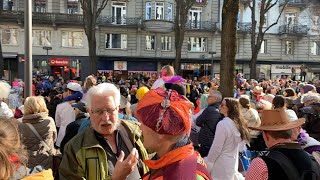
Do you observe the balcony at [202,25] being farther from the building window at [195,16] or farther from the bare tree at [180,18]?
the bare tree at [180,18]

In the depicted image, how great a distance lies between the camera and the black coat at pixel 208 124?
214 inches

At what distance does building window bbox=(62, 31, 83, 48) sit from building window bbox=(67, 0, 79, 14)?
206cm

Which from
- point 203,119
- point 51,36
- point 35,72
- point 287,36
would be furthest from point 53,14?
point 203,119

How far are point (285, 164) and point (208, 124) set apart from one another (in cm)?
275

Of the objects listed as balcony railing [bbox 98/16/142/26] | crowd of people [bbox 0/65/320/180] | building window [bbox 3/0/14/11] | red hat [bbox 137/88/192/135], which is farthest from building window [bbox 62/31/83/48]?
red hat [bbox 137/88/192/135]

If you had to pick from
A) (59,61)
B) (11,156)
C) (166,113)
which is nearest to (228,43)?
(166,113)

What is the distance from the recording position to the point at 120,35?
3438 cm

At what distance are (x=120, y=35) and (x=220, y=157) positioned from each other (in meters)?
30.6

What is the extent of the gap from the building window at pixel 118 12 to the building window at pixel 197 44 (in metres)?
7.40

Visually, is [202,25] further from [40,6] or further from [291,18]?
[40,6]

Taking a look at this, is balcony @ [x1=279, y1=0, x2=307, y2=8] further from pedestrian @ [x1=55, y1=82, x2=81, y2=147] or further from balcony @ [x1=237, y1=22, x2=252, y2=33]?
pedestrian @ [x1=55, y1=82, x2=81, y2=147]

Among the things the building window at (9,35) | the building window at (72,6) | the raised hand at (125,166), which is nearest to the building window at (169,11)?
the building window at (72,6)

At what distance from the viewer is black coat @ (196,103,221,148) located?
5.44m

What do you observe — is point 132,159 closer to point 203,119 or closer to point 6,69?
point 203,119
